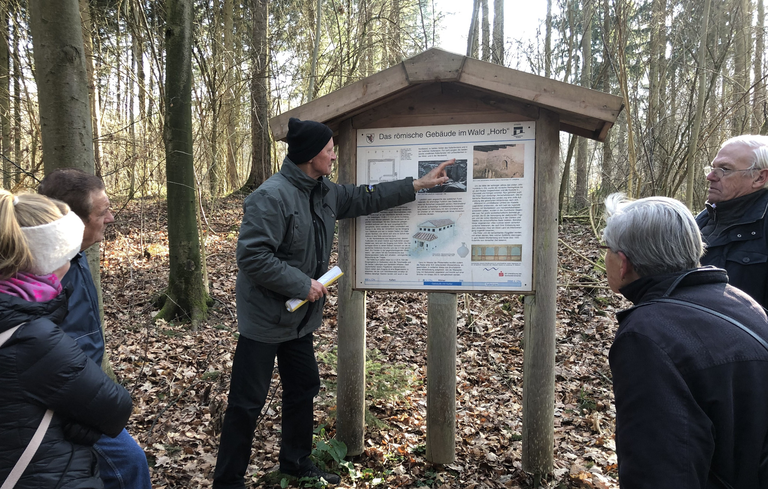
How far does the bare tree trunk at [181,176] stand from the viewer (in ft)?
20.8

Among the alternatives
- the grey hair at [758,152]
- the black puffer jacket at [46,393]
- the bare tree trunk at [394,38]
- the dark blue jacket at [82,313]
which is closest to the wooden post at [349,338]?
the dark blue jacket at [82,313]

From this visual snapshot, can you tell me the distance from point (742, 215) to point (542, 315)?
1.27 m

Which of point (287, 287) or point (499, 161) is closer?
point (287, 287)

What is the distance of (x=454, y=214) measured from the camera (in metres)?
3.31

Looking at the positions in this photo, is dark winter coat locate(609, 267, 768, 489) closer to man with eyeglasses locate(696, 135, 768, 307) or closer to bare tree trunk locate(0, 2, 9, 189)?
man with eyeglasses locate(696, 135, 768, 307)

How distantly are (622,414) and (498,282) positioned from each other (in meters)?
1.80

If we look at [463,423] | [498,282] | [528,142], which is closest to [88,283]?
[498,282]

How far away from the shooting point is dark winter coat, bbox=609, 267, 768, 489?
1.36 meters

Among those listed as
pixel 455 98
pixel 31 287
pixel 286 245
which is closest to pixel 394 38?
pixel 455 98

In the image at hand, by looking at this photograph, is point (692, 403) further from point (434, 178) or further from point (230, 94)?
point (230, 94)

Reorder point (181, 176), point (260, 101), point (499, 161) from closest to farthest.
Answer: point (499, 161)
point (181, 176)
point (260, 101)

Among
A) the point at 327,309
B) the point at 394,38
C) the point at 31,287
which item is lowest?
the point at 327,309

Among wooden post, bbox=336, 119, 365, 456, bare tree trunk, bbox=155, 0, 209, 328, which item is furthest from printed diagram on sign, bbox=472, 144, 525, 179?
bare tree trunk, bbox=155, 0, 209, 328

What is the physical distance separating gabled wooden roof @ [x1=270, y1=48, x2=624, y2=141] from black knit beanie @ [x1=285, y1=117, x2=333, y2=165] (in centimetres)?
30
